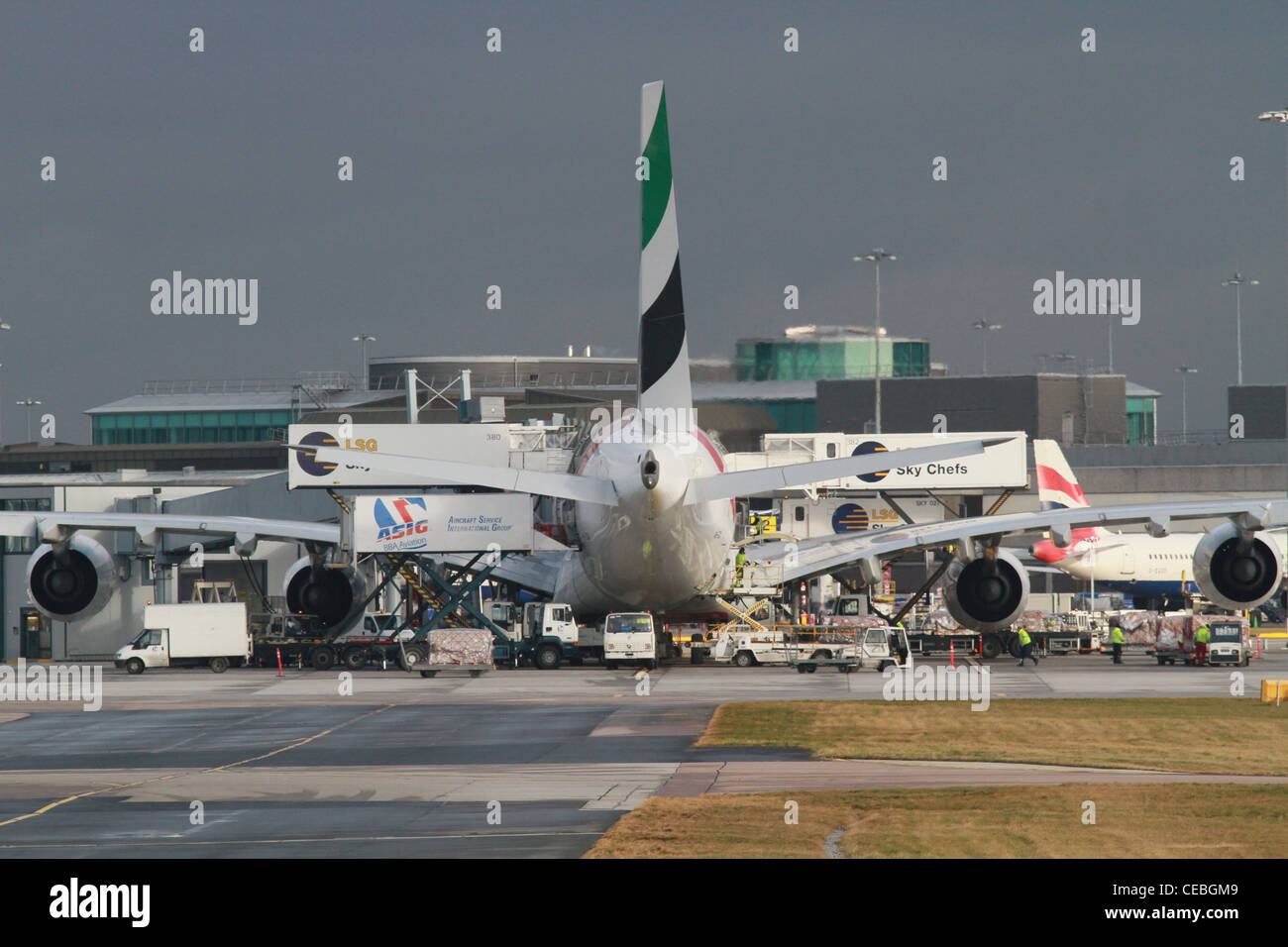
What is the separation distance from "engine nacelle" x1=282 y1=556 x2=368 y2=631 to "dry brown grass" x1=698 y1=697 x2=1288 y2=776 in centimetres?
2419

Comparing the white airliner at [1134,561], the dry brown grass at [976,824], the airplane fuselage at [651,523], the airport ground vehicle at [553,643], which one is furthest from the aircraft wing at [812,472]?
the white airliner at [1134,561]

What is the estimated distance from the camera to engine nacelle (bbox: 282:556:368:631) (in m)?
58.7

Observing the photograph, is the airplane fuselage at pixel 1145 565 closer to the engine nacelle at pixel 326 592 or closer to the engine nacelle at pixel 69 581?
the engine nacelle at pixel 326 592

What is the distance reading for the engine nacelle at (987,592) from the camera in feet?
175

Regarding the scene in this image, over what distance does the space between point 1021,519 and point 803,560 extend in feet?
25.2

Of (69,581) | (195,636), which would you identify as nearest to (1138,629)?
(195,636)

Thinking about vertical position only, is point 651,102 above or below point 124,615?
above

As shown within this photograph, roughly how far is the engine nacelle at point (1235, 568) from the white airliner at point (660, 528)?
4 centimetres

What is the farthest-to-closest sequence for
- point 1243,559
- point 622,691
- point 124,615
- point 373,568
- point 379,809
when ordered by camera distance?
point 124,615 → point 373,568 → point 1243,559 → point 622,691 → point 379,809

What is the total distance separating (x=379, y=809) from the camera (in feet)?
72.5

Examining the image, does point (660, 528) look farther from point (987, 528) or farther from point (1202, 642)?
point (1202, 642)
